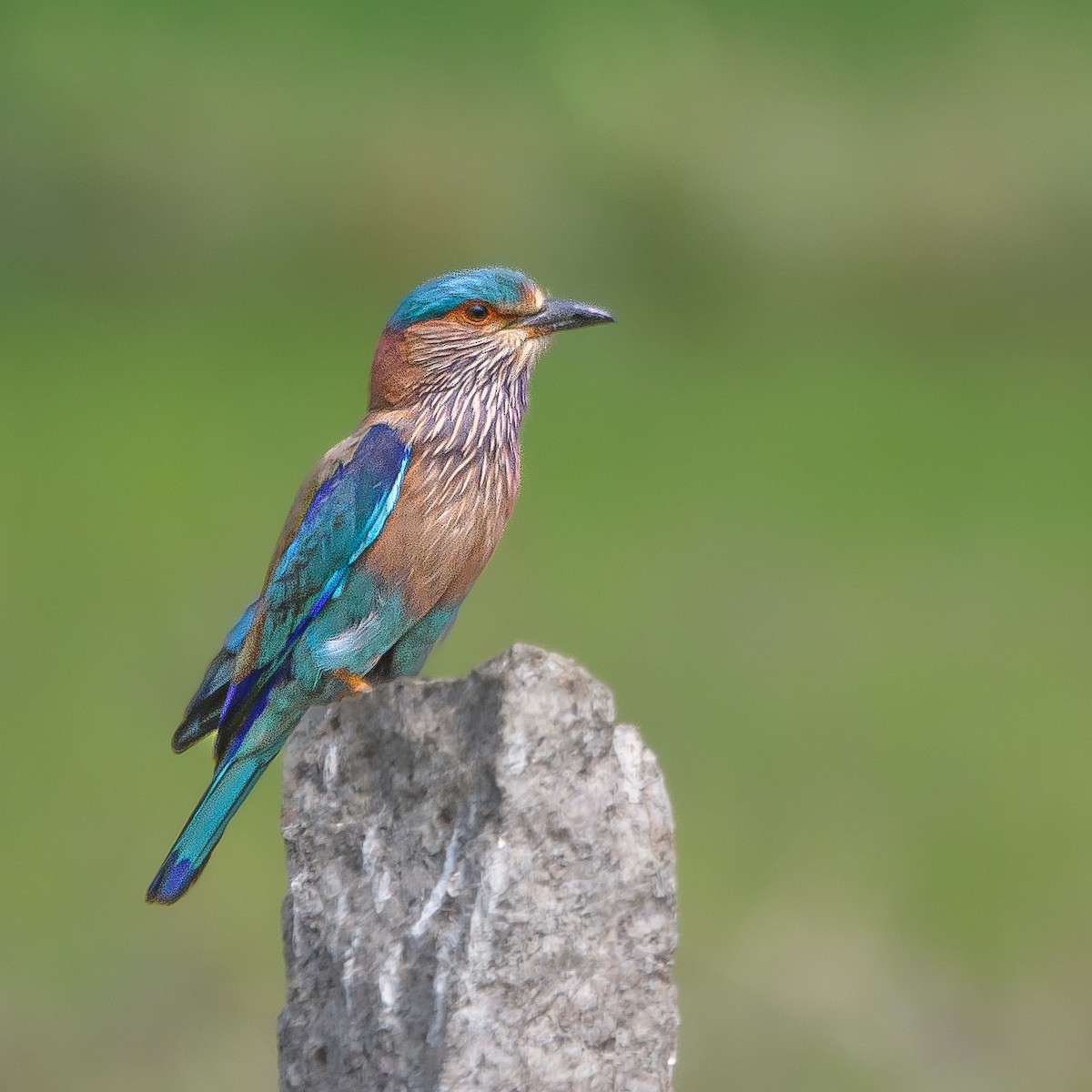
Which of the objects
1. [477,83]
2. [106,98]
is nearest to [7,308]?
[106,98]

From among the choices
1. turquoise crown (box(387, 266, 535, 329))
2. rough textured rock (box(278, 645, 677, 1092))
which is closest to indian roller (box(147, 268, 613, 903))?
turquoise crown (box(387, 266, 535, 329))

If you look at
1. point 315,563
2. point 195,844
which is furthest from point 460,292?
point 195,844

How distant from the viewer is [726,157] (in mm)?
18125

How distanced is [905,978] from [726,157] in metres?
9.47

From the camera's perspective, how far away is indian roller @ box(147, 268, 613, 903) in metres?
4.83

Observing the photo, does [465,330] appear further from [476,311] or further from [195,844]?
[195,844]

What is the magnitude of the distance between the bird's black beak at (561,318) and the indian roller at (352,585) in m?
0.31

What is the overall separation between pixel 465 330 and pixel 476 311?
0.06 metres

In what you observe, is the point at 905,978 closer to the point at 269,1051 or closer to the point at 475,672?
the point at 269,1051

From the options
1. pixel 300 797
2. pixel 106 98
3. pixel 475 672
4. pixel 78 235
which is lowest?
pixel 300 797

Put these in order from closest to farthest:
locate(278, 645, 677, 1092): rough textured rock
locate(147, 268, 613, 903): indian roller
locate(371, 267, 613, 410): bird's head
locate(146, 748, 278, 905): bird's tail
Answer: locate(278, 645, 677, 1092): rough textured rock, locate(146, 748, 278, 905): bird's tail, locate(147, 268, 613, 903): indian roller, locate(371, 267, 613, 410): bird's head

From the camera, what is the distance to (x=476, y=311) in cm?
529

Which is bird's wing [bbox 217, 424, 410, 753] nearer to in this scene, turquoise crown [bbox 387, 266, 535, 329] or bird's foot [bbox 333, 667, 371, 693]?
bird's foot [bbox 333, 667, 371, 693]

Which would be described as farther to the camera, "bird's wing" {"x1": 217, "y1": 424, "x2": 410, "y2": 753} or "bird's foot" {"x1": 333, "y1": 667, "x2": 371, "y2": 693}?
"bird's wing" {"x1": 217, "y1": 424, "x2": 410, "y2": 753}
